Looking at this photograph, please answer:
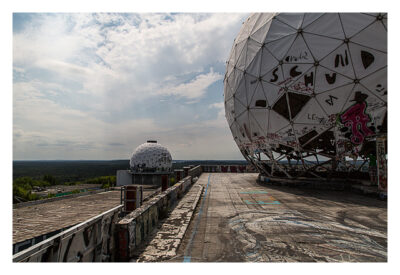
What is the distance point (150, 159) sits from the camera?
149 feet

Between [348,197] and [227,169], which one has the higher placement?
[348,197]

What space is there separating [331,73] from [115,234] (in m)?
15.1

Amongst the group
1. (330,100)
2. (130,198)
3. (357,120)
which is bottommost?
(130,198)

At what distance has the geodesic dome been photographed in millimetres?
12680

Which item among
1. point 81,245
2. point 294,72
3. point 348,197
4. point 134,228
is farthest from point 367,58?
point 81,245

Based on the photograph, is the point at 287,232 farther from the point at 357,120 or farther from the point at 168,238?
the point at 357,120

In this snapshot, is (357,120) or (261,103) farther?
(261,103)

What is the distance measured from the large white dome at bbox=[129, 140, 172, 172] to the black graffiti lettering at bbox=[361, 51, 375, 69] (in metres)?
39.7

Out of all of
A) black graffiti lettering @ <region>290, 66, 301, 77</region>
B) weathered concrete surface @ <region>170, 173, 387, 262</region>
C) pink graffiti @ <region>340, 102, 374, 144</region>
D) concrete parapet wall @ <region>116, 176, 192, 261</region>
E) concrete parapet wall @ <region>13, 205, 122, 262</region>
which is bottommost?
weathered concrete surface @ <region>170, 173, 387, 262</region>

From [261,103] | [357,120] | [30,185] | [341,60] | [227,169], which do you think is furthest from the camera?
[30,185]

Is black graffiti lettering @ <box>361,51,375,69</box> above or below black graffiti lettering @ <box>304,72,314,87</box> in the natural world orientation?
above

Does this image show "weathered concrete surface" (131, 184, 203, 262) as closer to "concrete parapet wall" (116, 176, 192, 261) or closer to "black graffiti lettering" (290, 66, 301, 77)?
"concrete parapet wall" (116, 176, 192, 261)

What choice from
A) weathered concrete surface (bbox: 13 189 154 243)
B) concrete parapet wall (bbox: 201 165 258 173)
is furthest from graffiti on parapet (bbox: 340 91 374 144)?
concrete parapet wall (bbox: 201 165 258 173)

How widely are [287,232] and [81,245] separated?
21.3 feet
